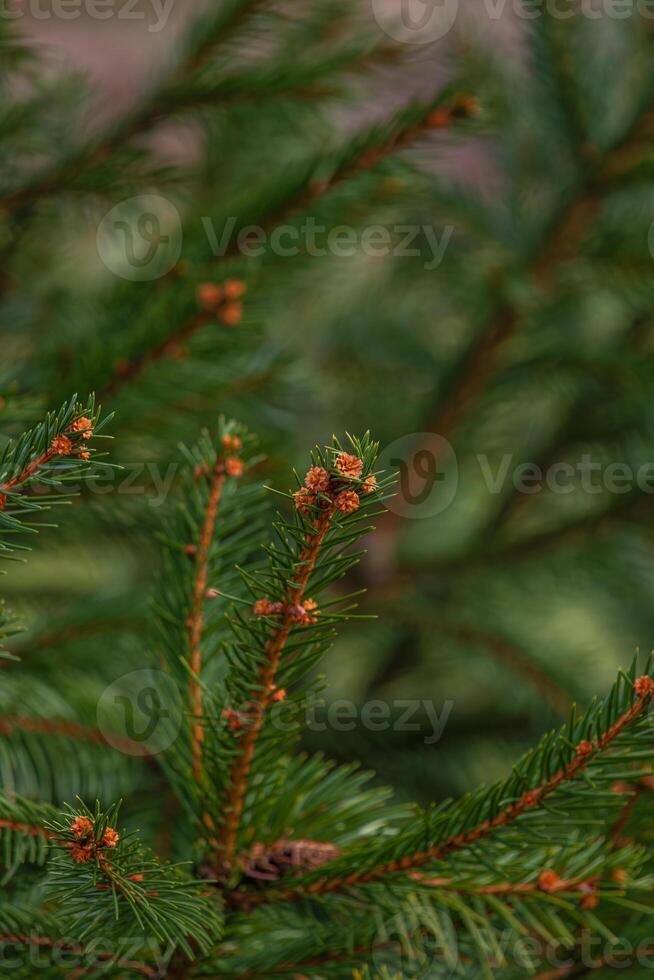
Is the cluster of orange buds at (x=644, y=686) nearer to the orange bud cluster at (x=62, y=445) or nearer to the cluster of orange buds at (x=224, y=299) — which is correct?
the orange bud cluster at (x=62, y=445)

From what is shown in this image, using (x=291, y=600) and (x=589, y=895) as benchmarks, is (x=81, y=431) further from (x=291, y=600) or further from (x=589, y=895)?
(x=589, y=895)

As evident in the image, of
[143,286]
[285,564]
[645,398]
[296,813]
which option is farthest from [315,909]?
[645,398]

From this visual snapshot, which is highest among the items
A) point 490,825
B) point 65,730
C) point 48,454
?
point 48,454

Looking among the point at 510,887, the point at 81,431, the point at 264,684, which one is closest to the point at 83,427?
the point at 81,431

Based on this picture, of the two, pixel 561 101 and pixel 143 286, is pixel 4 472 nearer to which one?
pixel 143 286

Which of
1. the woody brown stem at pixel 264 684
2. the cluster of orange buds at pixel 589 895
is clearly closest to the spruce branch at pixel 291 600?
the woody brown stem at pixel 264 684

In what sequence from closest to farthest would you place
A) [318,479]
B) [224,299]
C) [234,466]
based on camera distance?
[318,479] → [234,466] → [224,299]

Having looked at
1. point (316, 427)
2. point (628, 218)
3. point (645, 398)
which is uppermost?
point (628, 218)
